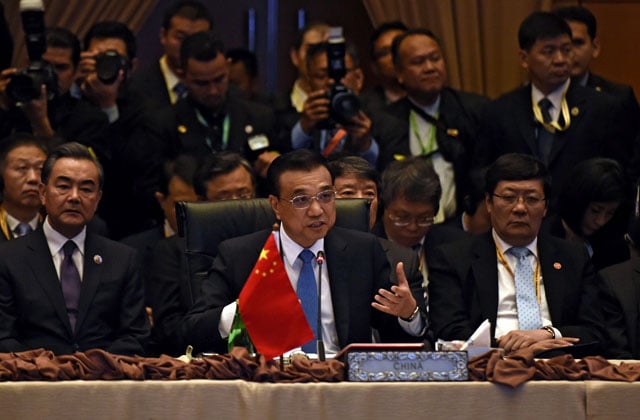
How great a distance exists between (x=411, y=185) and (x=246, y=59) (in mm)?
2581

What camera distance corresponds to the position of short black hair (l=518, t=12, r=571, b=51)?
6156 millimetres

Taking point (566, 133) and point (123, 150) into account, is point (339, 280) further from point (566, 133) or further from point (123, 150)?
point (123, 150)

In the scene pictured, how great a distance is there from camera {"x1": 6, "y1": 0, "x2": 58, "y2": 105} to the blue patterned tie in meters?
2.17

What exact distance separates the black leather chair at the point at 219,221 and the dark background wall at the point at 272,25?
348 centimetres

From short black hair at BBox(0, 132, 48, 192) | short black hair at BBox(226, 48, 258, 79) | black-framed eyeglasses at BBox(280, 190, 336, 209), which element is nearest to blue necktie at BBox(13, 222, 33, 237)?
short black hair at BBox(0, 132, 48, 192)

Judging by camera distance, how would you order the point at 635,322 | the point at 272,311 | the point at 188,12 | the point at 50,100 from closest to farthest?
the point at 272,311
the point at 635,322
the point at 50,100
the point at 188,12

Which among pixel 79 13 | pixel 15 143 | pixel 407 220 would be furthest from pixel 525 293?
pixel 79 13

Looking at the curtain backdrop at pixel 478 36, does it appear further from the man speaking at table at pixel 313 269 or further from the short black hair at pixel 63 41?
the man speaking at table at pixel 313 269

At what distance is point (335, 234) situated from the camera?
184 inches

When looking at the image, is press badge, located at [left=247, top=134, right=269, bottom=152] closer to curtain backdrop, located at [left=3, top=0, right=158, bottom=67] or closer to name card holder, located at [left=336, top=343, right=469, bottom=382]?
curtain backdrop, located at [left=3, top=0, right=158, bottom=67]

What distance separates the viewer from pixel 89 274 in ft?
15.9

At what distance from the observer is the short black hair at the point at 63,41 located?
6.49 metres

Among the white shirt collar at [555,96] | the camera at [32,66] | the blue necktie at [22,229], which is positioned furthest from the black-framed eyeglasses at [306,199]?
the white shirt collar at [555,96]

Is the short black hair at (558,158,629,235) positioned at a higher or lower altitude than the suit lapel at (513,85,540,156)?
lower
